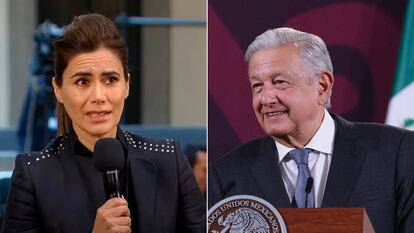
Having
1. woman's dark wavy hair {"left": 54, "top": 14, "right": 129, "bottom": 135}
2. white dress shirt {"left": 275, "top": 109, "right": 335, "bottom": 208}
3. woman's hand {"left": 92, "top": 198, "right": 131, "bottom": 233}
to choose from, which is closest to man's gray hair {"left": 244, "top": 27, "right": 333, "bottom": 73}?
white dress shirt {"left": 275, "top": 109, "right": 335, "bottom": 208}

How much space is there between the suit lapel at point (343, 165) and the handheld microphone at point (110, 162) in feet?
2.18

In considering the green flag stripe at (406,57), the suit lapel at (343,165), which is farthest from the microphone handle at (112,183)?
the green flag stripe at (406,57)

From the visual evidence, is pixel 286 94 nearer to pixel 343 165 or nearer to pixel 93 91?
pixel 343 165

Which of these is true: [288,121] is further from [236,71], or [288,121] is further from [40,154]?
[40,154]

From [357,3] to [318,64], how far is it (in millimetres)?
221

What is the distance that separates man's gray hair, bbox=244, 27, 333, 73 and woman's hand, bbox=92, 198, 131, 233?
2.19 feet

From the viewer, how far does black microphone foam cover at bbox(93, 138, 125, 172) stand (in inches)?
115

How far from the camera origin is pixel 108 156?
Answer: 293cm

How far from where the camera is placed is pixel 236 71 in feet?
10.7

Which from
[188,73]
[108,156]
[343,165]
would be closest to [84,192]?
[108,156]

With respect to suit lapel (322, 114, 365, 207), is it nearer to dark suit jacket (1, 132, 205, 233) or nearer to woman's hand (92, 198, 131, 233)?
dark suit jacket (1, 132, 205, 233)

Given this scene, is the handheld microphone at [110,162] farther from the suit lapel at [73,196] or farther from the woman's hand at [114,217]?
the suit lapel at [73,196]

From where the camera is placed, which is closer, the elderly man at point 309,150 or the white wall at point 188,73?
the elderly man at point 309,150

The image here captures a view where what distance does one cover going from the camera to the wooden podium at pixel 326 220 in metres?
3.13
